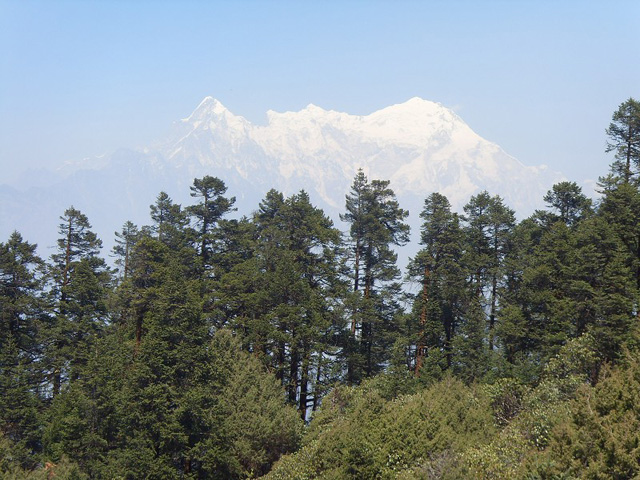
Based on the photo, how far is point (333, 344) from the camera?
133 ft

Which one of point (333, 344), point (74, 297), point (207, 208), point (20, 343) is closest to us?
point (333, 344)

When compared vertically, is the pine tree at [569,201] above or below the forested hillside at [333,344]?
above

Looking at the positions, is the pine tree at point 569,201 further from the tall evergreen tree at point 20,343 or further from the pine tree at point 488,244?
the tall evergreen tree at point 20,343

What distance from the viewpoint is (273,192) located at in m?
49.1

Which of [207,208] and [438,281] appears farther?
[207,208]

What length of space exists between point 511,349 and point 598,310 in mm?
8029

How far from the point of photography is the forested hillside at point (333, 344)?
22.2 m

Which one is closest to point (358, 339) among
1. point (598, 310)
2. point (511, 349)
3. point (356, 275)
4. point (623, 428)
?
point (356, 275)

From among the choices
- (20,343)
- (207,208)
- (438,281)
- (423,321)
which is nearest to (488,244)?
(438,281)

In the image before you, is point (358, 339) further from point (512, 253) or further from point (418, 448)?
point (418, 448)

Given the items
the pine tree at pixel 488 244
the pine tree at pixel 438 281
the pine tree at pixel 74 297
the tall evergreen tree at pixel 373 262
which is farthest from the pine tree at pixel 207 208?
the pine tree at pixel 488 244

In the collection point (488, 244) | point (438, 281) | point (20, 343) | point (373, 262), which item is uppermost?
point (488, 244)

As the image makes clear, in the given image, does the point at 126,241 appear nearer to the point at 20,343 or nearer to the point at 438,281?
the point at 20,343

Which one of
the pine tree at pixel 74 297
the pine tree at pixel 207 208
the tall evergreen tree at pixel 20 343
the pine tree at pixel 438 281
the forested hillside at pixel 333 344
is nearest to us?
the forested hillside at pixel 333 344
